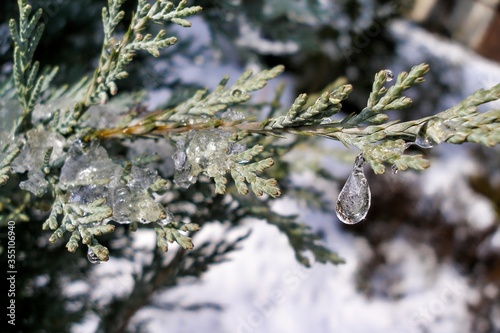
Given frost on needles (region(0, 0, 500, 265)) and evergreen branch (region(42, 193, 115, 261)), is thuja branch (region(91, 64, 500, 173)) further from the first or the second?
evergreen branch (region(42, 193, 115, 261))

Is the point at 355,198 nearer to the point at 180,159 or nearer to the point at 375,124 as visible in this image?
the point at 375,124

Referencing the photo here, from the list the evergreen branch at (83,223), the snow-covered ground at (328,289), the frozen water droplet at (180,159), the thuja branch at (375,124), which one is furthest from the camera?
the snow-covered ground at (328,289)

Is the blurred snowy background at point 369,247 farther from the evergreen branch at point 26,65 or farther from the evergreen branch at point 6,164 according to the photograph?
the evergreen branch at point 6,164

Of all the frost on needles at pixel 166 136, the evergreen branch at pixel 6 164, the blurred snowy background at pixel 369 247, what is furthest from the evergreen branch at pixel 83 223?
the blurred snowy background at pixel 369 247

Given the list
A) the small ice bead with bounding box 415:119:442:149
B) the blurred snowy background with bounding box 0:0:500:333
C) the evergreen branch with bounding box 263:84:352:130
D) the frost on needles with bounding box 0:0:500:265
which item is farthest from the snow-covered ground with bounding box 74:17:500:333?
the small ice bead with bounding box 415:119:442:149

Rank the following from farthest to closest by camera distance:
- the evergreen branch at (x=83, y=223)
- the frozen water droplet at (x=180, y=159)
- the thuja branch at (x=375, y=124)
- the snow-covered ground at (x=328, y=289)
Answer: the snow-covered ground at (x=328, y=289) → the frozen water droplet at (x=180, y=159) → the evergreen branch at (x=83, y=223) → the thuja branch at (x=375, y=124)

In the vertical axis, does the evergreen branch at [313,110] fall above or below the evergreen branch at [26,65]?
above

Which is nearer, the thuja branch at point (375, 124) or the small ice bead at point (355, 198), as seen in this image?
the thuja branch at point (375, 124)

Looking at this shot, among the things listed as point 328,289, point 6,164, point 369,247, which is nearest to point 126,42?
point 6,164
